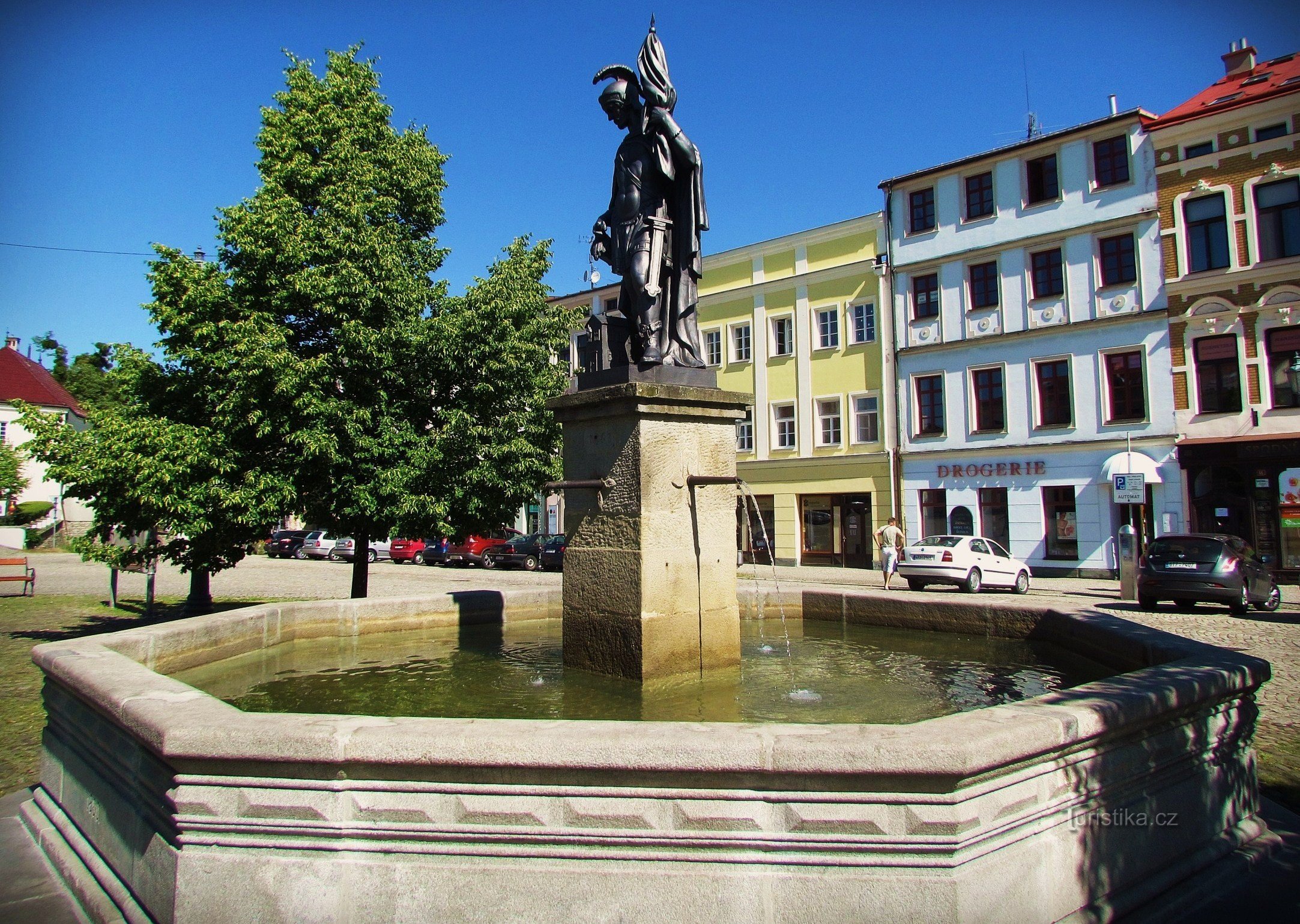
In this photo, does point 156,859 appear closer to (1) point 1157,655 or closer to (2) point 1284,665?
(1) point 1157,655

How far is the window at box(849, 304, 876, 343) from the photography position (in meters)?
32.0

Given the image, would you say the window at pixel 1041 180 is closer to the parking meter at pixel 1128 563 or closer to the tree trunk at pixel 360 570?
the parking meter at pixel 1128 563

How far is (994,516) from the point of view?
2861 centimetres

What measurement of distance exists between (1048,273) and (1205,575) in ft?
46.3

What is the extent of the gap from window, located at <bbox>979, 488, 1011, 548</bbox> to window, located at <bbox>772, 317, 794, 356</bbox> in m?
9.39

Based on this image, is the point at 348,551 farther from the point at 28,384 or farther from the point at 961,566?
the point at 28,384

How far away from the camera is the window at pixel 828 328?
32.9 meters

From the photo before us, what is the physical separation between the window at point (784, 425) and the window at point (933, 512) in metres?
5.75

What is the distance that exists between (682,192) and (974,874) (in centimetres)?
510

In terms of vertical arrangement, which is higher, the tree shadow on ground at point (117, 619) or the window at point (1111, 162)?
the window at point (1111, 162)

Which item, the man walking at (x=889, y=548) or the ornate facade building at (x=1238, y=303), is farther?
the ornate facade building at (x=1238, y=303)

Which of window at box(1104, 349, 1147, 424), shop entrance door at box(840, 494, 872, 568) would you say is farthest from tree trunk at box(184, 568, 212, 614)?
window at box(1104, 349, 1147, 424)

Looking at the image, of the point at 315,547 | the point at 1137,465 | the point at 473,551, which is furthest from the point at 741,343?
the point at 315,547

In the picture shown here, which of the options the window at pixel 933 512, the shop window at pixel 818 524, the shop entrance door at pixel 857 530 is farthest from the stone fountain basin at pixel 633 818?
the shop window at pixel 818 524
